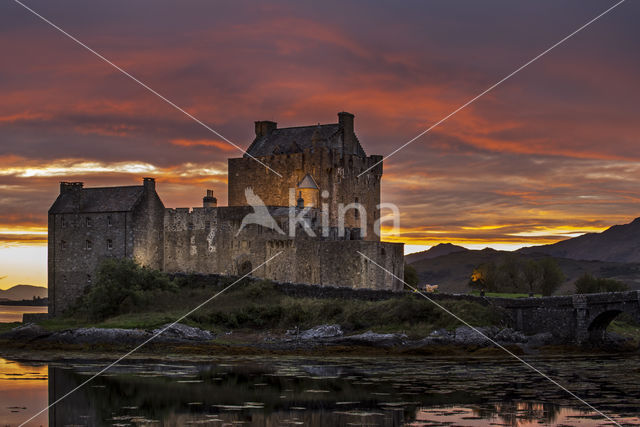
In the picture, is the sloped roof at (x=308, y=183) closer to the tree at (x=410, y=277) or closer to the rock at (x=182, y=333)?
the tree at (x=410, y=277)

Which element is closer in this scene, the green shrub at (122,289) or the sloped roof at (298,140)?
the green shrub at (122,289)

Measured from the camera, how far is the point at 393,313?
37.2 metres

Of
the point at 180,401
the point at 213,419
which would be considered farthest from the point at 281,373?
the point at 213,419

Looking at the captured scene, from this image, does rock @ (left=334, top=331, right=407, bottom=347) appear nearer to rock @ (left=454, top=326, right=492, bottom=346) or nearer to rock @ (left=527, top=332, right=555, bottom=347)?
rock @ (left=454, top=326, right=492, bottom=346)

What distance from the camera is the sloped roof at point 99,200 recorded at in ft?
157

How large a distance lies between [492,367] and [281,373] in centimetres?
737

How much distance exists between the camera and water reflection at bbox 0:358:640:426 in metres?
19.0

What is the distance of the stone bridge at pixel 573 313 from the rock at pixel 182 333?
13118 millimetres

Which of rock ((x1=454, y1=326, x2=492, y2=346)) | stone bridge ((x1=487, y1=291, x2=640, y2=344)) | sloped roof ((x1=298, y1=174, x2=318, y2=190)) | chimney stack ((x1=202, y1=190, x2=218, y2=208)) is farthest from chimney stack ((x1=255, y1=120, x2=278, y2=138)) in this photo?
rock ((x1=454, y1=326, x2=492, y2=346))

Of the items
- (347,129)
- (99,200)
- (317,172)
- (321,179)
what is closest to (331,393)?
(99,200)

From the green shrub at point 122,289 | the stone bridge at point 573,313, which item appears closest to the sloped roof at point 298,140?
the green shrub at point 122,289

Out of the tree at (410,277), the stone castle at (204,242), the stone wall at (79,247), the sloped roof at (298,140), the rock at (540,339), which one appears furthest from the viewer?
the tree at (410,277)

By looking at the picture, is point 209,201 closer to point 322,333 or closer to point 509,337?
point 322,333

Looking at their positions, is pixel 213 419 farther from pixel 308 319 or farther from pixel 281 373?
pixel 308 319
